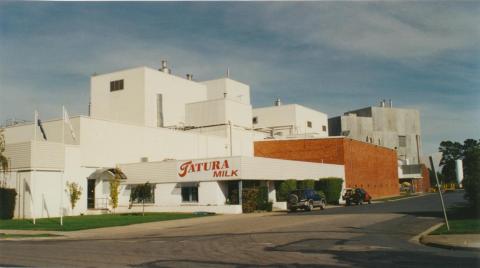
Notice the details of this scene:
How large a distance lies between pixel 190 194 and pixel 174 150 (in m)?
9.91

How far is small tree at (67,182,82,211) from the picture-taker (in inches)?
1428

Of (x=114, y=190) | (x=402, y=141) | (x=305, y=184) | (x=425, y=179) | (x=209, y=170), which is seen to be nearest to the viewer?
(x=114, y=190)

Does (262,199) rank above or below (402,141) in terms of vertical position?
below

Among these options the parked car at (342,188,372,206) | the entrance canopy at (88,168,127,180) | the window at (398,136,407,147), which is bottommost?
the parked car at (342,188,372,206)

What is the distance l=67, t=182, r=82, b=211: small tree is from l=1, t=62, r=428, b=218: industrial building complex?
0.71m

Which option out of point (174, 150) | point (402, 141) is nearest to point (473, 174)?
point (174, 150)

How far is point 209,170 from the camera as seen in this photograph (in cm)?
3859

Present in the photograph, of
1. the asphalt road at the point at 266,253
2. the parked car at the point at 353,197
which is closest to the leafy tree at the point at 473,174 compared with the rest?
the asphalt road at the point at 266,253

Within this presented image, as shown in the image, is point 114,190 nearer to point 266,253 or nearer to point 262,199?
point 262,199

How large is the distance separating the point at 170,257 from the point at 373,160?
2314 inches

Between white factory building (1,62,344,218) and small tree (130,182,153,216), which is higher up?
white factory building (1,62,344,218)

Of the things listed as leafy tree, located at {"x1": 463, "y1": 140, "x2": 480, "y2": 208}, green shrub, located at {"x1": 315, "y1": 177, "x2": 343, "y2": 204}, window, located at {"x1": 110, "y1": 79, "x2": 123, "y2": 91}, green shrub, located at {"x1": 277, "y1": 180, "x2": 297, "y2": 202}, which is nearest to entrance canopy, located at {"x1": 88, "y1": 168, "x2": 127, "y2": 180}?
green shrub, located at {"x1": 277, "y1": 180, "x2": 297, "y2": 202}

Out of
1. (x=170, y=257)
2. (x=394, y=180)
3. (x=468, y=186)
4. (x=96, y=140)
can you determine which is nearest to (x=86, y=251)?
(x=170, y=257)

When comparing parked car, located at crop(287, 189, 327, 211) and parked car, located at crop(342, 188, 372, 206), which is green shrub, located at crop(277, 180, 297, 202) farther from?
parked car, located at crop(342, 188, 372, 206)
